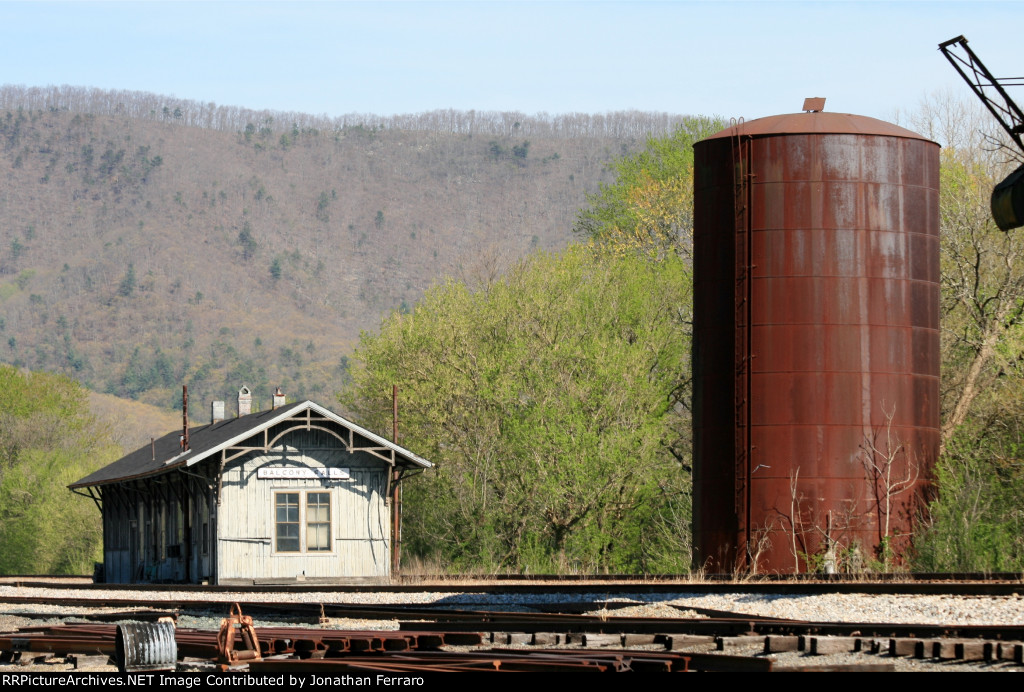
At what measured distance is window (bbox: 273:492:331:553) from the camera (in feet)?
100

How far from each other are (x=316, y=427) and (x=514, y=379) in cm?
913

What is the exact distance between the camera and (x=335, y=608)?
59.5ft

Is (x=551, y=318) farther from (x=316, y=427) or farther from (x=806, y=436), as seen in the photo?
(x=806, y=436)

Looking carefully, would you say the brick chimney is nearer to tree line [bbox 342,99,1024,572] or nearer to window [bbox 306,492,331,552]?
tree line [bbox 342,99,1024,572]

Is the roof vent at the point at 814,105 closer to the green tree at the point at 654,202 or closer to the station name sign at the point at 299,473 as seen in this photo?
the station name sign at the point at 299,473

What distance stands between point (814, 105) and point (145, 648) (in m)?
18.9

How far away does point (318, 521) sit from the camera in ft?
101

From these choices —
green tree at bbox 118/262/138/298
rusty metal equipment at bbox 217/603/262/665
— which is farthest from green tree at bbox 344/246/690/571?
green tree at bbox 118/262/138/298

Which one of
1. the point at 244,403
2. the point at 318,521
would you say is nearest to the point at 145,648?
the point at 318,521

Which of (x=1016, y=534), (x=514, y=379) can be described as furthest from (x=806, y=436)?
(x=514, y=379)

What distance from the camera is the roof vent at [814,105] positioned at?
25.7 metres

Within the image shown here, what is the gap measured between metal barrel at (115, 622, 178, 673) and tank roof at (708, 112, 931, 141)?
54.7ft

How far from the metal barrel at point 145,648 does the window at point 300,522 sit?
63.2ft

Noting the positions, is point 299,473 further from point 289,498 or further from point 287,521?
point 287,521
